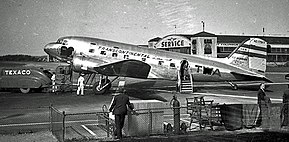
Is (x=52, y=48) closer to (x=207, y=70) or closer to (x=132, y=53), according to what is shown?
(x=132, y=53)

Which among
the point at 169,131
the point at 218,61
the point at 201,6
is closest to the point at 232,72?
the point at 218,61

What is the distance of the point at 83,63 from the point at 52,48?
9.85 ft

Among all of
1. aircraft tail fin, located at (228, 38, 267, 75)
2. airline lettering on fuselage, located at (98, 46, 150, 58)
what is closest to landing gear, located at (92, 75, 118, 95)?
airline lettering on fuselage, located at (98, 46, 150, 58)

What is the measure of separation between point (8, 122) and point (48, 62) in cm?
1313

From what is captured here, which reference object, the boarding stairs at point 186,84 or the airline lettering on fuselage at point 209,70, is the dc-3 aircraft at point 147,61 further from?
the boarding stairs at point 186,84

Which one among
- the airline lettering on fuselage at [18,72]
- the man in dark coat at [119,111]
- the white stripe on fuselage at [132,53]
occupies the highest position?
the white stripe on fuselage at [132,53]

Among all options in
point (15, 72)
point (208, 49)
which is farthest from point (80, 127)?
point (208, 49)

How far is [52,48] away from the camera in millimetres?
20156

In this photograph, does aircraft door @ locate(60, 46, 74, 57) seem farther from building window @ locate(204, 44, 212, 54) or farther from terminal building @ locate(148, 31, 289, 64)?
building window @ locate(204, 44, 212, 54)

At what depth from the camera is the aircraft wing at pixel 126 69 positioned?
17453 millimetres

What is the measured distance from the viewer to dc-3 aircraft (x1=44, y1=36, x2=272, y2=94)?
18.8 meters

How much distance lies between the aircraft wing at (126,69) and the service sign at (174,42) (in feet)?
53.2

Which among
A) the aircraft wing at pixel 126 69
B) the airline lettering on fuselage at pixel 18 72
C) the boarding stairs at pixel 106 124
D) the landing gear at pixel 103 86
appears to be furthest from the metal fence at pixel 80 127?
the airline lettering on fuselage at pixel 18 72

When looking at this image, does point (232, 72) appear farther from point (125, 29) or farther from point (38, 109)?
point (38, 109)
